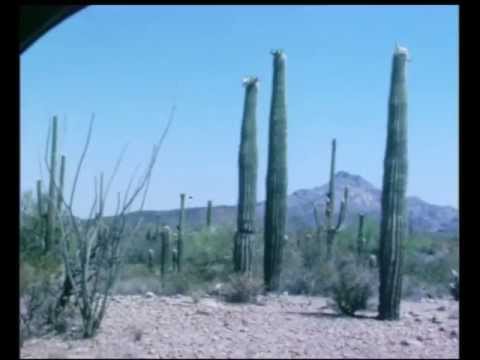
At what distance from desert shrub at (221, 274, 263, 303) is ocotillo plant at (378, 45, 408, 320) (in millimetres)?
2868

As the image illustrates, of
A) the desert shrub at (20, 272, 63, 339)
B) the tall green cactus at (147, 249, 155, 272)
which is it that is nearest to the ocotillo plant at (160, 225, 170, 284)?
the tall green cactus at (147, 249, 155, 272)

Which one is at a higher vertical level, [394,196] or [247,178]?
[247,178]

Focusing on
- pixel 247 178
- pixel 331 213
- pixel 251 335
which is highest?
pixel 247 178

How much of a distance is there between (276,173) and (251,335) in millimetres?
4584

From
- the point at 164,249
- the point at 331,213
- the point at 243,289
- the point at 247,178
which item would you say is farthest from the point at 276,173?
the point at 164,249

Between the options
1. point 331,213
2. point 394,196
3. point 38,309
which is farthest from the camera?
point 331,213

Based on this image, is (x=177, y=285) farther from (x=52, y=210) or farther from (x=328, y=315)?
(x=328, y=315)

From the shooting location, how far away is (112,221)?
17422mm

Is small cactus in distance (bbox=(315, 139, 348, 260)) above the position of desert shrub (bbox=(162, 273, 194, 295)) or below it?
above

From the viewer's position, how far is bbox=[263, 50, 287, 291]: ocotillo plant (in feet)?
65.8

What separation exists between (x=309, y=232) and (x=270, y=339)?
1210cm

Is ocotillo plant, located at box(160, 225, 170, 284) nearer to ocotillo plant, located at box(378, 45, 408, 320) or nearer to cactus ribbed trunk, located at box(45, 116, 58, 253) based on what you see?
cactus ribbed trunk, located at box(45, 116, 58, 253)

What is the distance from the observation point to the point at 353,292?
1886 centimetres
